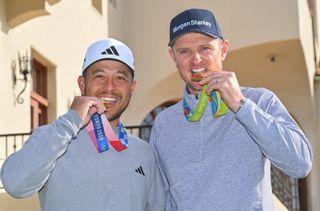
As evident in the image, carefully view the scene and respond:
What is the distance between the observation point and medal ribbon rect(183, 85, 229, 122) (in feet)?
10.9

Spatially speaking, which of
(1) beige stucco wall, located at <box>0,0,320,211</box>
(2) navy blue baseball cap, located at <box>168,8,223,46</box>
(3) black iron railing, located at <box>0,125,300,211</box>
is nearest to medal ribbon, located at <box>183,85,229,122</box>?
(2) navy blue baseball cap, located at <box>168,8,223,46</box>

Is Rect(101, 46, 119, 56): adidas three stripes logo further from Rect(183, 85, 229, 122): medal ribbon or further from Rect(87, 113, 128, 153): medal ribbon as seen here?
Rect(183, 85, 229, 122): medal ribbon

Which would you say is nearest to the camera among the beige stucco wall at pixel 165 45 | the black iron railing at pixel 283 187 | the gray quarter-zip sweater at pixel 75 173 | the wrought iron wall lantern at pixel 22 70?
the gray quarter-zip sweater at pixel 75 173

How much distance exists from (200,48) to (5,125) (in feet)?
19.9

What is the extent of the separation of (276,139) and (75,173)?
1.01m

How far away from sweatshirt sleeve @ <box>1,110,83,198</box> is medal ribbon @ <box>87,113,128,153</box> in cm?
19

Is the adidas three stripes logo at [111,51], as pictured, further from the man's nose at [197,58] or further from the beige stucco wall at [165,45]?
the beige stucco wall at [165,45]

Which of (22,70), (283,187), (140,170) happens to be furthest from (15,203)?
(283,187)

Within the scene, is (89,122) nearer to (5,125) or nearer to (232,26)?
(5,125)

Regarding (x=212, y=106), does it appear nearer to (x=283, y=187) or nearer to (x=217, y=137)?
(x=217, y=137)

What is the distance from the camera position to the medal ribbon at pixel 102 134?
354cm

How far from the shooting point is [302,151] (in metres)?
3.25

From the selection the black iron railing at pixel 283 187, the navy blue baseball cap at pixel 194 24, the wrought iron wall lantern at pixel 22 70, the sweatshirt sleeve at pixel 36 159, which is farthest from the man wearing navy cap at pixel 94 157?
the black iron railing at pixel 283 187

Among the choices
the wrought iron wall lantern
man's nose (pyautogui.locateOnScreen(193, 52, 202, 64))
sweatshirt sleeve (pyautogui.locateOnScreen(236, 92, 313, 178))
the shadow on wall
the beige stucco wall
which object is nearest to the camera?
sweatshirt sleeve (pyautogui.locateOnScreen(236, 92, 313, 178))
